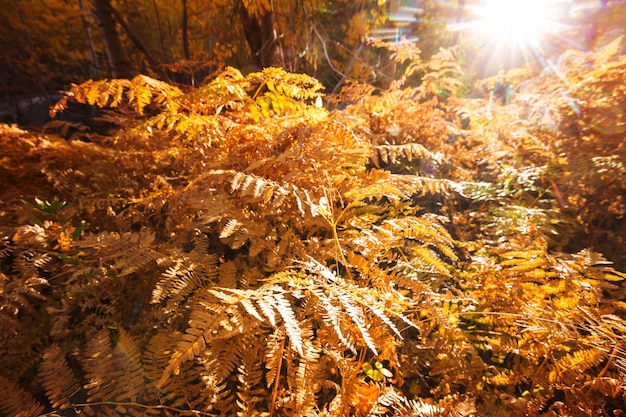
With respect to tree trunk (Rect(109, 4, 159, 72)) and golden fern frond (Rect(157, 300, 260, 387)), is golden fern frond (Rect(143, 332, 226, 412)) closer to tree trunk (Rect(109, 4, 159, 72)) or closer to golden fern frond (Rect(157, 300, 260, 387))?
golden fern frond (Rect(157, 300, 260, 387))

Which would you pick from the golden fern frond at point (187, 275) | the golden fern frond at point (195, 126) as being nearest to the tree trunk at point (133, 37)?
the golden fern frond at point (195, 126)

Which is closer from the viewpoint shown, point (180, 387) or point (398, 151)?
point (180, 387)

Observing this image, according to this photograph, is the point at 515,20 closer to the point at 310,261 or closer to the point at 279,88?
the point at 279,88

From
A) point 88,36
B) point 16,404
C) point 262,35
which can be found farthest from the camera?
point 88,36

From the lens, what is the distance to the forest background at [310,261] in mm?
1175

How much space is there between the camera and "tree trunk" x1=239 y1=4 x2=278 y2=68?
3.65 meters

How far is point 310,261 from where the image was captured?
4.68 feet

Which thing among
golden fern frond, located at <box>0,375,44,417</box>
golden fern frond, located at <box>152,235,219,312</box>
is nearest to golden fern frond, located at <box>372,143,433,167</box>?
golden fern frond, located at <box>152,235,219,312</box>

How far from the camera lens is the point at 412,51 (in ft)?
10.9

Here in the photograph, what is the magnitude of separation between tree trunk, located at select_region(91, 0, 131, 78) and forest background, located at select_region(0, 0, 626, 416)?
1498 mm

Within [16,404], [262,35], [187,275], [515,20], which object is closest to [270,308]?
[187,275]

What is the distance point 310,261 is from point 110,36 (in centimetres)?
459

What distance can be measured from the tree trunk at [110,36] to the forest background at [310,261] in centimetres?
150

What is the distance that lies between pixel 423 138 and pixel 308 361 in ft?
9.14
